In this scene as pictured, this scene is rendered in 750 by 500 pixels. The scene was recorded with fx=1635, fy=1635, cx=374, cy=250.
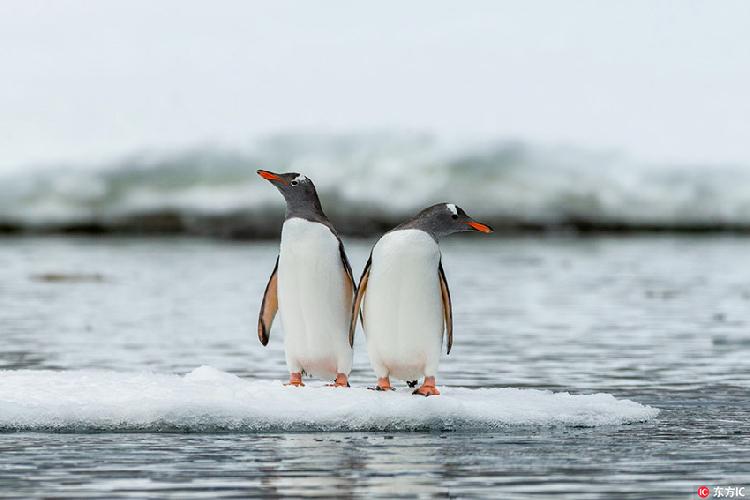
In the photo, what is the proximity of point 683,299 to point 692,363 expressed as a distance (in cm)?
1865

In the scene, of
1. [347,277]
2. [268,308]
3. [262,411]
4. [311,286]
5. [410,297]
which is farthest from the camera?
[268,308]

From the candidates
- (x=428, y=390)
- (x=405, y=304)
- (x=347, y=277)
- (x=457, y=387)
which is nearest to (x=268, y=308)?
(x=347, y=277)

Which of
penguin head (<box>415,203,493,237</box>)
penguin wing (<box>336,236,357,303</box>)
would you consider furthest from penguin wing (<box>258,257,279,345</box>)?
penguin head (<box>415,203,493,237</box>)

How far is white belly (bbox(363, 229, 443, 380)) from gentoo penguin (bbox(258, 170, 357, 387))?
0.27 m

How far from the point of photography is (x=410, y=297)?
13148mm

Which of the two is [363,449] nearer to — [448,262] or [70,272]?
[70,272]

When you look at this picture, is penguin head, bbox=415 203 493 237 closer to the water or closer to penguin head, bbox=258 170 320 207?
penguin head, bbox=258 170 320 207

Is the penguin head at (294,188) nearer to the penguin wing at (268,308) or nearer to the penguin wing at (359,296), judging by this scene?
the penguin wing at (359,296)

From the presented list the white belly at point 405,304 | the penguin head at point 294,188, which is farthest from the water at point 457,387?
the penguin head at point 294,188

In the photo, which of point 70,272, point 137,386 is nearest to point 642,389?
point 137,386

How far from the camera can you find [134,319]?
100ft

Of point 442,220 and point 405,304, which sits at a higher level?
point 442,220

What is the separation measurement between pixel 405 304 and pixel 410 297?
0.07 metres

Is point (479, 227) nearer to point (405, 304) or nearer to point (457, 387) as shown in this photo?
point (405, 304)
